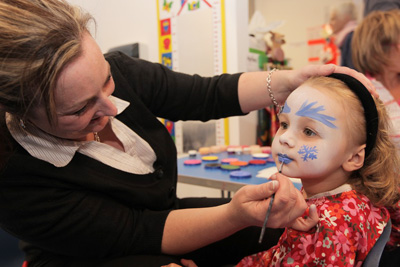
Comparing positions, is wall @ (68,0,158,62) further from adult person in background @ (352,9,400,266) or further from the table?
adult person in background @ (352,9,400,266)

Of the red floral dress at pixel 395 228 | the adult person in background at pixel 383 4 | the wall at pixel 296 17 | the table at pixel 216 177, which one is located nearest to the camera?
the red floral dress at pixel 395 228

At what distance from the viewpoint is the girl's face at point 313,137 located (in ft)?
2.30

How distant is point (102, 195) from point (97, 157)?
10cm

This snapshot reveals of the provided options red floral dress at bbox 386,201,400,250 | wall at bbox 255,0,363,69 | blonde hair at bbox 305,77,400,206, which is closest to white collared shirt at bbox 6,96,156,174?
blonde hair at bbox 305,77,400,206

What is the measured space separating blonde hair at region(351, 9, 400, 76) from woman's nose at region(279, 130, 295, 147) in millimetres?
1087

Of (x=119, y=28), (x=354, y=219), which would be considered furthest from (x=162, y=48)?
(x=354, y=219)

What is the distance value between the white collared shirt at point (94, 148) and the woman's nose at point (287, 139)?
1.28 feet

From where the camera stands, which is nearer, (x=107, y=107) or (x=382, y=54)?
(x=107, y=107)

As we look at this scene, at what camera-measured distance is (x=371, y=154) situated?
77 centimetres

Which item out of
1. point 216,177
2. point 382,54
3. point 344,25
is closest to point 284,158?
point 216,177

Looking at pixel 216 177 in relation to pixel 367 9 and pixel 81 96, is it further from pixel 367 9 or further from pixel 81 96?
pixel 367 9

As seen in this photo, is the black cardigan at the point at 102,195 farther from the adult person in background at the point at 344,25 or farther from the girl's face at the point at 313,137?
the adult person in background at the point at 344,25

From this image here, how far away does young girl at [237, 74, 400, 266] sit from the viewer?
664 millimetres

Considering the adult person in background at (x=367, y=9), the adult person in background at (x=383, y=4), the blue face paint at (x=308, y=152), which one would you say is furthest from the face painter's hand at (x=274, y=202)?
the adult person in background at (x=383, y=4)
